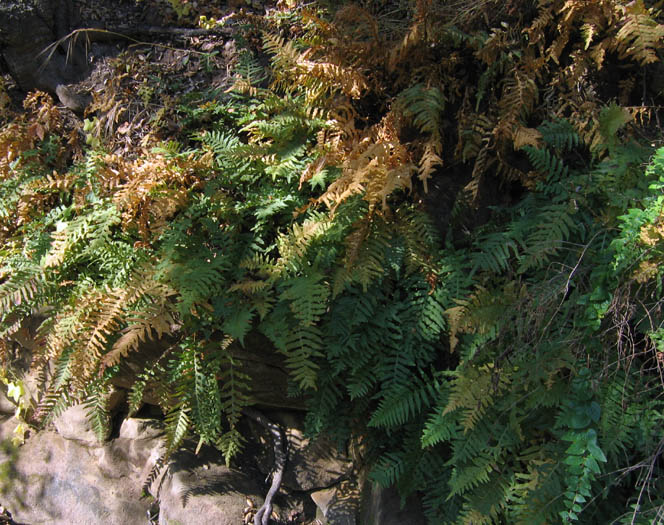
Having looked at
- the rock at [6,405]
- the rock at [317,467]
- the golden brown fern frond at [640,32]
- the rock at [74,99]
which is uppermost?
the rock at [74,99]

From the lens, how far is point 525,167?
3.23m

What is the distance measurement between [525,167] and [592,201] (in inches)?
20.4

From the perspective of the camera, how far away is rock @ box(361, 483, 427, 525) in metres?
3.12

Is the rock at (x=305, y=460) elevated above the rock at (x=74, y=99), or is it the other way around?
the rock at (x=74, y=99)

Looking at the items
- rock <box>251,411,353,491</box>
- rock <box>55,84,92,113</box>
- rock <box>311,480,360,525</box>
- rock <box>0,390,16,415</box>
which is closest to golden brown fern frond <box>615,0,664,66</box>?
rock <box>251,411,353,491</box>

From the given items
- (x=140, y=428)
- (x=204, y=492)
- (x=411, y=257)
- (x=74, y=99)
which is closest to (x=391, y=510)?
(x=204, y=492)

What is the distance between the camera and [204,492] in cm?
359

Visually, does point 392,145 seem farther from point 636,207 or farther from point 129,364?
point 129,364

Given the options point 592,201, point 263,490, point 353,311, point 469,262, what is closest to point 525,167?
point 592,201

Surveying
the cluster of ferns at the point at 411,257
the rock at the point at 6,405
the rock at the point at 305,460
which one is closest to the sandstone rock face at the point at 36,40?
the cluster of ferns at the point at 411,257

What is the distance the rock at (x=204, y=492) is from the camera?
3533 mm

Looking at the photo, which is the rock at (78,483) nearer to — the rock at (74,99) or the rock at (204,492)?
the rock at (204,492)

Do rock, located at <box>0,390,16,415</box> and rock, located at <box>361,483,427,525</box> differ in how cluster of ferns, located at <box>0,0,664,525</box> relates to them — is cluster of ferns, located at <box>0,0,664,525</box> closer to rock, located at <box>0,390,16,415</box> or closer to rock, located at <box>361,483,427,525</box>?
rock, located at <box>361,483,427,525</box>

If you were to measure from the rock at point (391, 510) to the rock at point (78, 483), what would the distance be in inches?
67.0
